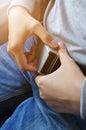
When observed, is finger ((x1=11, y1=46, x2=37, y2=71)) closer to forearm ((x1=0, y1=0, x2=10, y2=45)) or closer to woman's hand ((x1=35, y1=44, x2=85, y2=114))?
woman's hand ((x1=35, y1=44, x2=85, y2=114))

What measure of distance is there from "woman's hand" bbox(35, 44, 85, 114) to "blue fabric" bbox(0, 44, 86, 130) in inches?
1.2

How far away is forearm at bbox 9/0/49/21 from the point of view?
0.82 metres

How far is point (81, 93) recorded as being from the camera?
22.5 inches

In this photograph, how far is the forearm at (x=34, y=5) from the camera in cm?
82

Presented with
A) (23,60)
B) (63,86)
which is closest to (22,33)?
(23,60)

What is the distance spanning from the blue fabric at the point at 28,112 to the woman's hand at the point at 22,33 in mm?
57

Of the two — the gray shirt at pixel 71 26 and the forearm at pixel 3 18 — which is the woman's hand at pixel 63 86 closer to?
the gray shirt at pixel 71 26

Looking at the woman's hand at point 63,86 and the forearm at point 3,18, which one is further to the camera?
the forearm at point 3,18

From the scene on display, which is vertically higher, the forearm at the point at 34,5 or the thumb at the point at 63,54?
the forearm at the point at 34,5

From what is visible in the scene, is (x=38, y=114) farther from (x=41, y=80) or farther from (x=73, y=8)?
(x=73, y=8)

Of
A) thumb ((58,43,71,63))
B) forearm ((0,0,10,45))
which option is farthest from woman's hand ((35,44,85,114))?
forearm ((0,0,10,45))

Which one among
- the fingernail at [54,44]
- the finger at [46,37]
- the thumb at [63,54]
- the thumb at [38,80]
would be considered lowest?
the thumb at [38,80]

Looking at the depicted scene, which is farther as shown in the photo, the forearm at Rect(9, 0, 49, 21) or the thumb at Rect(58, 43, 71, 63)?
the forearm at Rect(9, 0, 49, 21)

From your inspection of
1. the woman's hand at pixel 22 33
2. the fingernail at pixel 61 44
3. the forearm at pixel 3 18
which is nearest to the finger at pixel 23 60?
the woman's hand at pixel 22 33
